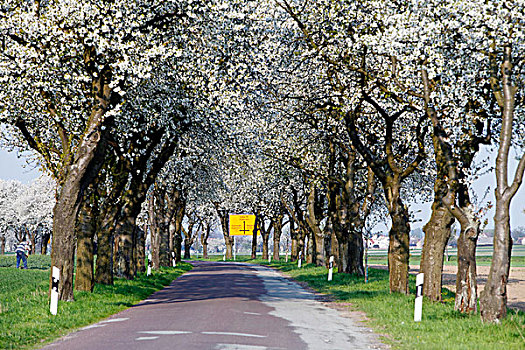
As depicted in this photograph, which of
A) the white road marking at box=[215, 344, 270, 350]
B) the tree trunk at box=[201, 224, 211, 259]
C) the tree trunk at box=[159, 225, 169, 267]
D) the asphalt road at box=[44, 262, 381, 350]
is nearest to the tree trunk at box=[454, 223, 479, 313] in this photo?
the asphalt road at box=[44, 262, 381, 350]

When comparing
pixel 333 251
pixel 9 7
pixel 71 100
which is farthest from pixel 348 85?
pixel 333 251

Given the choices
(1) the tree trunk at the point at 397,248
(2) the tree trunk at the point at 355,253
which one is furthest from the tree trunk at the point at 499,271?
(2) the tree trunk at the point at 355,253

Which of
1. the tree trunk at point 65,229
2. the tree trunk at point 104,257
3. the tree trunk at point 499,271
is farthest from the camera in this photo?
the tree trunk at point 104,257

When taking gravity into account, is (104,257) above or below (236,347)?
above

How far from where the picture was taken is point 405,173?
2194cm

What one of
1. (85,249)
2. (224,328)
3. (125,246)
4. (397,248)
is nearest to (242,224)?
(125,246)

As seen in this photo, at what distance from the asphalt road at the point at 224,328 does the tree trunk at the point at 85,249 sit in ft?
6.98

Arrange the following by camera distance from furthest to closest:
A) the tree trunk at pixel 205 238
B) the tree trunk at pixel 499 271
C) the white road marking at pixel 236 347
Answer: the tree trunk at pixel 205 238 < the tree trunk at pixel 499 271 < the white road marking at pixel 236 347

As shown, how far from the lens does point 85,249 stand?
68.1 feet

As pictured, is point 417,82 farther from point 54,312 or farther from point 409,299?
point 54,312

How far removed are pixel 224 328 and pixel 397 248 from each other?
10828mm

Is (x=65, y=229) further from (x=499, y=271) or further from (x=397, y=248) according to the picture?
(x=499, y=271)

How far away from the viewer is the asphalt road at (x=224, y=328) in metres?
10.4

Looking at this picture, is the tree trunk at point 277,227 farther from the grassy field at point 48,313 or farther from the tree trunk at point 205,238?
the grassy field at point 48,313
